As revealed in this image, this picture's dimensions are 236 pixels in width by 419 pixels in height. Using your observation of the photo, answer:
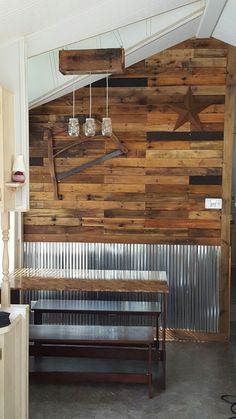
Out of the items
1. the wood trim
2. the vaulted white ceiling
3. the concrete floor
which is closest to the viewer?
the vaulted white ceiling

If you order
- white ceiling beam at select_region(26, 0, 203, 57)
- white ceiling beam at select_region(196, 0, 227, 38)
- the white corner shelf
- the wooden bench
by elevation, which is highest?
white ceiling beam at select_region(196, 0, 227, 38)

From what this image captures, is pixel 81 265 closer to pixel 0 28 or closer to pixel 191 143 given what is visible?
pixel 191 143

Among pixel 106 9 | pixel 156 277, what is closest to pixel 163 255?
pixel 156 277

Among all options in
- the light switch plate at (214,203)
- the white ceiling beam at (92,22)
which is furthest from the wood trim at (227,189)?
the white ceiling beam at (92,22)

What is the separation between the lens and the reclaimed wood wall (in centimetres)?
481

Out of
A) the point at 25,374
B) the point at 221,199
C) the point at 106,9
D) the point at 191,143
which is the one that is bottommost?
the point at 25,374

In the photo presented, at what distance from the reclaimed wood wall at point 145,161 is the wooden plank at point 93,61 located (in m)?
1.88

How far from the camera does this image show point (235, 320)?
5.73 m

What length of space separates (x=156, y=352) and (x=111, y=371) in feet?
1.70

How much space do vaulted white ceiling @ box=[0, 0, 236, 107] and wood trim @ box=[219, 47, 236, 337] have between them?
464 mm

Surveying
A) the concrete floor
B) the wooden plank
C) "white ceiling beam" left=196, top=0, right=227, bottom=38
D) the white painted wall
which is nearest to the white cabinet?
the concrete floor

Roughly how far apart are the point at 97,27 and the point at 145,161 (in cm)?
189

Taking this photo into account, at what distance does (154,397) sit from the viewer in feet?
12.2

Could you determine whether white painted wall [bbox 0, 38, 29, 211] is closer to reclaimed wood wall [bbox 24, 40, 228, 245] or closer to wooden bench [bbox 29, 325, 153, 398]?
wooden bench [bbox 29, 325, 153, 398]
